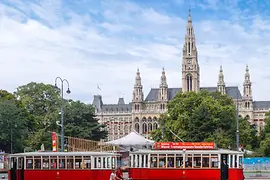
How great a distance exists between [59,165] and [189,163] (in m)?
8.27

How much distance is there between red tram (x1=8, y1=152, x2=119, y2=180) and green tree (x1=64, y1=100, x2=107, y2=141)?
59.0 m

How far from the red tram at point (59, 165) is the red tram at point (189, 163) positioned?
320 centimetres

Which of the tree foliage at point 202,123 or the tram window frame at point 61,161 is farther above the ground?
the tree foliage at point 202,123

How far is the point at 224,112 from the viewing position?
95438mm

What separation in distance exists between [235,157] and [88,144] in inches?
1528

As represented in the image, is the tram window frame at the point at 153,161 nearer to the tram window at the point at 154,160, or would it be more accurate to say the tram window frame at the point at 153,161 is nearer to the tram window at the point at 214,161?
the tram window at the point at 154,160

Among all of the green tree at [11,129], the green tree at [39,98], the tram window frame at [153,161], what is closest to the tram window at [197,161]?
the tram window frame at [153,161]

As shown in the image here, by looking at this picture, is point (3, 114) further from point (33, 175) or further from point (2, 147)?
point (33, 175)

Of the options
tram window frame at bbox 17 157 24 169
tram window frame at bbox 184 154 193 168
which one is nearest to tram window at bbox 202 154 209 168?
tram window frame at bbox 184 154 193 168

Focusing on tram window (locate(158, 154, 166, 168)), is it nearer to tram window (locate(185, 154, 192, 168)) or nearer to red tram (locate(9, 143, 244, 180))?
red tram (locate(9, 143, 244, 180))

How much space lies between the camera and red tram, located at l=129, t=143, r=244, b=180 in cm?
3834

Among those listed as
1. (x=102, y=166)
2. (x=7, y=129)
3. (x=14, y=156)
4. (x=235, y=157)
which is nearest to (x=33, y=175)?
(x=14, y=156)

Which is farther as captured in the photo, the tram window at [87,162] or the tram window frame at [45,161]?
the tram window at [87,162]

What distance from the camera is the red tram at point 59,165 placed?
39.4 m
